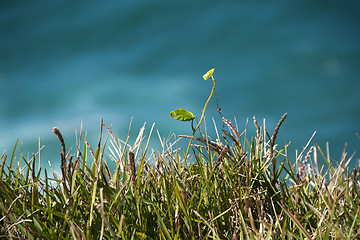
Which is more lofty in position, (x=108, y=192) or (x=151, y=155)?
(x=151, y=155)

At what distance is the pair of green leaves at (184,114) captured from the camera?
1.27 metres

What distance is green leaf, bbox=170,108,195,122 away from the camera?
1.27 meters

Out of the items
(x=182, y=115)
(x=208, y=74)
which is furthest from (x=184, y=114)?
(x=208, y=74)

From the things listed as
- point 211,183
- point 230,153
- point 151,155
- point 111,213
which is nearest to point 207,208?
point 211,183

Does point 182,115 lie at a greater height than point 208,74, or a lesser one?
lesser

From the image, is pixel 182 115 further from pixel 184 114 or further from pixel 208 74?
pixel 208 74

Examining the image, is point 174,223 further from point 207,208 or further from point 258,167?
point 258,167

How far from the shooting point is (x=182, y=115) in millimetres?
1283

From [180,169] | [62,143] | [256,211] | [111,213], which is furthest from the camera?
[180,169]

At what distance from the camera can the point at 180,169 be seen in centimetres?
159

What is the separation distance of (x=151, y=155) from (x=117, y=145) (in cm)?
19

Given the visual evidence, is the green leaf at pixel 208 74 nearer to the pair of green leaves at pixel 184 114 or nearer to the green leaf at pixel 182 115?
the pair of green leaves at pixel 184 114

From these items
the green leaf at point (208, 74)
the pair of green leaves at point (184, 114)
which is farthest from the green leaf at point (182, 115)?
the green leaf at point (208, 74)

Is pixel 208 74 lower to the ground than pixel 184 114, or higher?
higher
